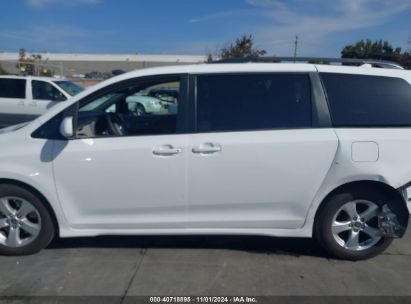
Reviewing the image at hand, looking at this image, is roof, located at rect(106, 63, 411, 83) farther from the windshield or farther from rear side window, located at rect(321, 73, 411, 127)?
the windshield

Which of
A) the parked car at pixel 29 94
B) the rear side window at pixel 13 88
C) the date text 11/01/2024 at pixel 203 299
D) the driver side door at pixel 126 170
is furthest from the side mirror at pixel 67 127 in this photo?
the rear side window at pixel 13 88

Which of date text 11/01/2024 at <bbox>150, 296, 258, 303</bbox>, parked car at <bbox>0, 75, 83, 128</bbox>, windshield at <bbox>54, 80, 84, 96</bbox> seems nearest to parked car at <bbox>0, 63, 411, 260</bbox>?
date text 11/01/2024 at <bbox>150, 296, 258, 303</bbox>

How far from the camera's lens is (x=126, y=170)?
3797mm

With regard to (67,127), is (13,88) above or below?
above

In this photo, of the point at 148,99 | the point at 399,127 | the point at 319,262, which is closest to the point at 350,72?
the point at 399,127

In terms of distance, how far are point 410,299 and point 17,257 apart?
344cm

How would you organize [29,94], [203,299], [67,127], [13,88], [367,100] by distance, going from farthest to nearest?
[13,88] → [29,94] → [367,100] → [67,127] → [203,299]

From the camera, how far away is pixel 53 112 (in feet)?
12.9

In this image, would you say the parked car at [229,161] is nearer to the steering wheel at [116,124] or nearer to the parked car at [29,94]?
the steering wheel at [116,124]

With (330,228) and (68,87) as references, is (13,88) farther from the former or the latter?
(330,228)

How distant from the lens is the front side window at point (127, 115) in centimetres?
390

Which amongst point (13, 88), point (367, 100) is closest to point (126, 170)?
point (367, 100)

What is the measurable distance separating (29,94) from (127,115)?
28.7ft

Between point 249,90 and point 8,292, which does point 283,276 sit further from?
point 8,292
